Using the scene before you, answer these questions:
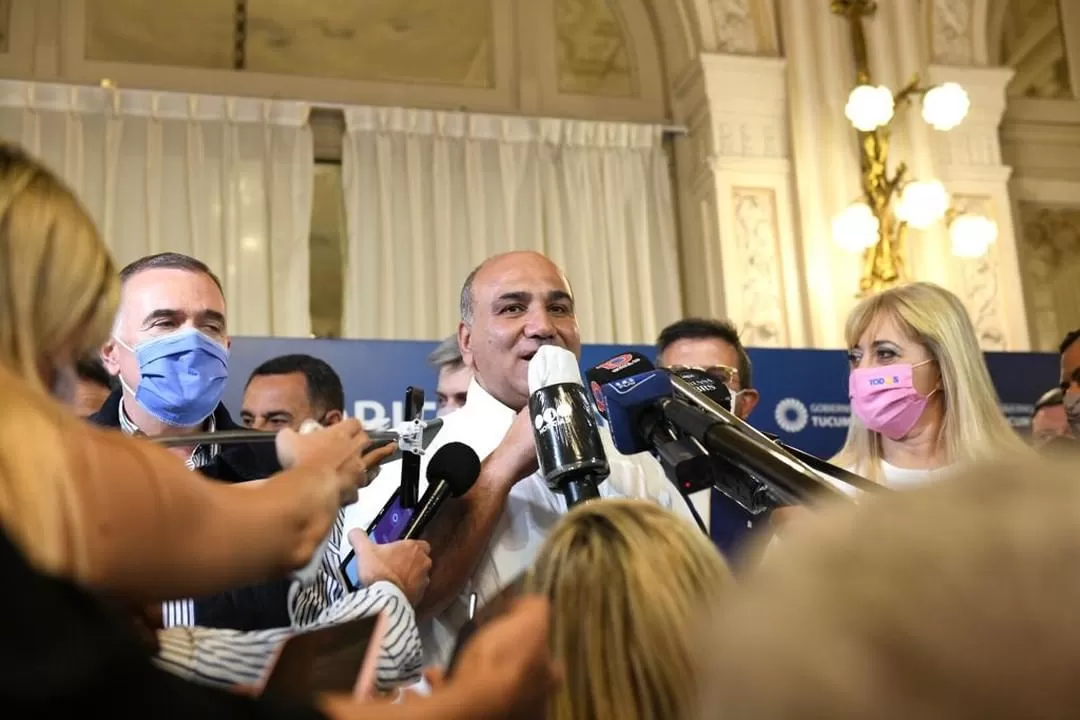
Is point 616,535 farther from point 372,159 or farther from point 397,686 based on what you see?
point 372,159

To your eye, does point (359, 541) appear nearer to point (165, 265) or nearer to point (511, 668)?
point (511, 668)

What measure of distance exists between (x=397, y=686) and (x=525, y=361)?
1224 millimetres

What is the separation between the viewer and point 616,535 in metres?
1.12

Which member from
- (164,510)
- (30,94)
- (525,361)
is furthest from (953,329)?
(30,94)

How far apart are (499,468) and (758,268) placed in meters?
4.81

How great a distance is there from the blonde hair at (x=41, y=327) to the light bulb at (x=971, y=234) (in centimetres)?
571

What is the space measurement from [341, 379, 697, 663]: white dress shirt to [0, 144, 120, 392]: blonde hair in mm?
1028

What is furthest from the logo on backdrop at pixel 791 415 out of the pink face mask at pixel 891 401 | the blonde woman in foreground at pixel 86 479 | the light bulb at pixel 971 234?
the blonde woman in foreground at pixel 86 479

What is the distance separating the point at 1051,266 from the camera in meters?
7.88

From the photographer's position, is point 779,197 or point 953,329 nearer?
point 953,329

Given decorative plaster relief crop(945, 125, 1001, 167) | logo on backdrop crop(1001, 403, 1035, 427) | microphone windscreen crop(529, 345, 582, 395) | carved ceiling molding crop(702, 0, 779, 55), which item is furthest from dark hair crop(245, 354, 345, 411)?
decorative plaster relief crop(945, 125, 1001, 167)

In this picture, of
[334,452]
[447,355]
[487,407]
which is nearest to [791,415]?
[447,355]

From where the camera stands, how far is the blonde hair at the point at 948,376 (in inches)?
105

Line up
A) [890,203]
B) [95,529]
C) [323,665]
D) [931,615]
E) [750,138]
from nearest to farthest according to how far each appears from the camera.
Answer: [931,615]
[95,529]
[323,665]
[890,203]
[750,138]
